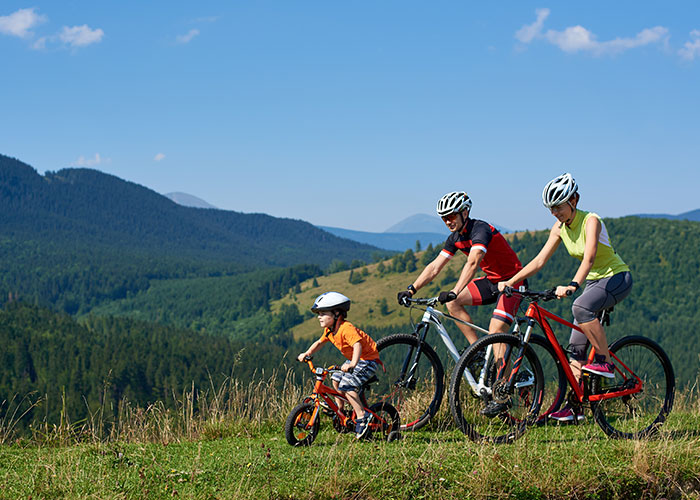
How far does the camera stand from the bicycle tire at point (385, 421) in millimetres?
6801

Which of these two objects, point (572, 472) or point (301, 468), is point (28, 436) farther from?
point (572, 472)

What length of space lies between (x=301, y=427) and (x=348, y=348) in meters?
0.97

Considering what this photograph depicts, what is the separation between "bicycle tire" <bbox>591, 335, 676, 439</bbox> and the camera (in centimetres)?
682

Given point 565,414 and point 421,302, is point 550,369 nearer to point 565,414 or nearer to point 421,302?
point 565,414

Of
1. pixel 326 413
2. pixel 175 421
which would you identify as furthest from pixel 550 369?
pixel 175 421

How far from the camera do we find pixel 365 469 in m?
5.57

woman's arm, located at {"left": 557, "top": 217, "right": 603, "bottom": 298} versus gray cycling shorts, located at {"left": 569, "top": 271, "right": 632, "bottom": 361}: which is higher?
woman's arm, located at {"left": 557, "top": 217, "right": 603, "bottom": 298}

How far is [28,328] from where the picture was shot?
150750mm

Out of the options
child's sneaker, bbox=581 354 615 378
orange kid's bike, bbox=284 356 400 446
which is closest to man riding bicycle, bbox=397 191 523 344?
child's sneaker, bbox=581 354 615 378

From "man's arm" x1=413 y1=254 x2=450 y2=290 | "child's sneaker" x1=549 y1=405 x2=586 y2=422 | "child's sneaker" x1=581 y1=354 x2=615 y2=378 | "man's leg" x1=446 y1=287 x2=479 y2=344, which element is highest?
"man's arm" x1=413 y1=254 x2=450 y2=290

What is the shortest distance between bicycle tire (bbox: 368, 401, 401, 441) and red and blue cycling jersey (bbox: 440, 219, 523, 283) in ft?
5.92

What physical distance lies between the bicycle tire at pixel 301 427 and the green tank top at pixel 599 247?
3.16m

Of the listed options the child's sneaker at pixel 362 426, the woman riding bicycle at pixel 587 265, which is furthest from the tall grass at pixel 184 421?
the woman riding bicycle at pixel 587 265

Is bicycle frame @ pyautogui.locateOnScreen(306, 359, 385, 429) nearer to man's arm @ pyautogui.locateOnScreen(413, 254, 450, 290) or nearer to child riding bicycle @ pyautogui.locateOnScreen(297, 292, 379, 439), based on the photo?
child riding bicycle @ pyautogui.locateOnScreen(297, 292, 379, 439)
